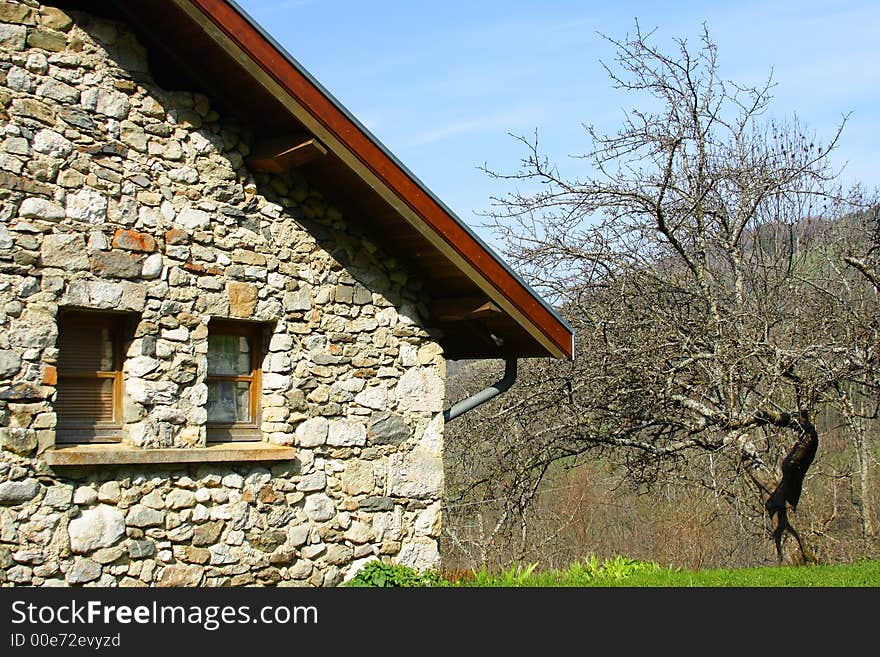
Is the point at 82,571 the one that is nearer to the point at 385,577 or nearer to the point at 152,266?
the point at 152,266

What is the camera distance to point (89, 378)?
18.4 feet

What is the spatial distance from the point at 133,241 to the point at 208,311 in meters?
0.67

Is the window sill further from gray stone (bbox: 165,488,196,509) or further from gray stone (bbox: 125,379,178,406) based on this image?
gray stone (bbox: 125,379,178,406)

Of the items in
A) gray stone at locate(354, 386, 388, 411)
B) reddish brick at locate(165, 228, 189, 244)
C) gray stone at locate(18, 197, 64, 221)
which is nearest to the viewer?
gray stone at locate(18, 197, 64, 221)

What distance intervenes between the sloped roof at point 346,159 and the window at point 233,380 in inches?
50.6

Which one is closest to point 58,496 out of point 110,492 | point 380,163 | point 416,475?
point 110,492

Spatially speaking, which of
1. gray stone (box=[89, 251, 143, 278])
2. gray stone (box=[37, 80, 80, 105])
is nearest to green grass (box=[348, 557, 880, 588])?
gray stone (box=[89, 251, 143, 278])

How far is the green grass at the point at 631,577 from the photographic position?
642 centimetres

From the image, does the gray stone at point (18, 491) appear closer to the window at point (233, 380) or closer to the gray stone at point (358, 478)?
the window at point (233, 380)

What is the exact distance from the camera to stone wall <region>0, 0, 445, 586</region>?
5.22m

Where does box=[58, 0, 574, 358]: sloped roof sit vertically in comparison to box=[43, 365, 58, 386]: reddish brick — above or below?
above

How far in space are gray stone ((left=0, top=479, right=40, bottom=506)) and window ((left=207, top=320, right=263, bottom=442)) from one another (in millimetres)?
1269

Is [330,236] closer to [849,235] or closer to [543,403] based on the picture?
[543,403]

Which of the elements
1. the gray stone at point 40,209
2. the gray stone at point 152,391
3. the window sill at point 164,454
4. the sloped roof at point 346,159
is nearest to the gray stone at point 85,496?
the window sill at point 164,454
